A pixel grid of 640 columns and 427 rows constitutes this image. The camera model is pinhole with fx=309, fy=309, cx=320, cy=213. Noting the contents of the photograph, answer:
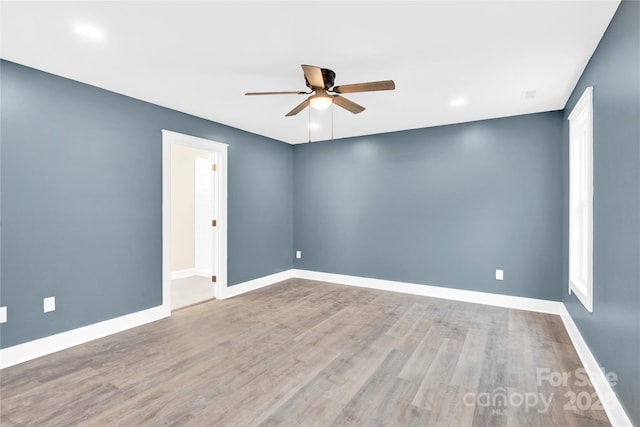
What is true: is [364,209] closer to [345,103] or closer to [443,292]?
[443,292]

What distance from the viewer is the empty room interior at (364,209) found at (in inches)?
78.6

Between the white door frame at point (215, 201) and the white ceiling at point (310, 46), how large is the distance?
563 mm

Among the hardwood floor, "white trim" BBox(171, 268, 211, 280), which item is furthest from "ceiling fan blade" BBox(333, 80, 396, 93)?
"white trim" BBox(171, 268, 211, 280)

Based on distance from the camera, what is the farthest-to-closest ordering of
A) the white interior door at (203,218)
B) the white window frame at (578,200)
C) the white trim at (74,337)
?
the white interior door at (203,218) → the white window frame at (578,200) → the white trim at (74,337)

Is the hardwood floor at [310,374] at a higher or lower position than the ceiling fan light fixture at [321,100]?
lower

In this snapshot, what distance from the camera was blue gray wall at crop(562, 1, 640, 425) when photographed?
65.0 inches

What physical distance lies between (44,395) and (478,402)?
308cm

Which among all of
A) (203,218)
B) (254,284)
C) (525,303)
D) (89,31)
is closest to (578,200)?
(525,303)

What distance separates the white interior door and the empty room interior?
4.32 feet

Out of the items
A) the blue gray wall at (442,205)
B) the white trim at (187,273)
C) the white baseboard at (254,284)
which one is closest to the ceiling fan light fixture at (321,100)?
the blue gray wall at (442,205)

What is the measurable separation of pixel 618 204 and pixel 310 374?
2.42 m

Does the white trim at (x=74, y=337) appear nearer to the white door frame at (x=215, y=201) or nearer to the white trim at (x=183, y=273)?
the white door frame at (x=215, y=201)

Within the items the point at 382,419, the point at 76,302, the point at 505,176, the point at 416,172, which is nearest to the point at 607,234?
the point at 382,419

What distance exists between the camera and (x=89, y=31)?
7.13 ft
